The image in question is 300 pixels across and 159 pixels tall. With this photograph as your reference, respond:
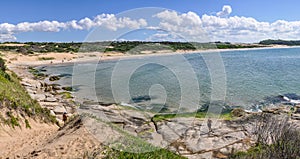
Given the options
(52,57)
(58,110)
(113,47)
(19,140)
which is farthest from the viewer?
(113,47)

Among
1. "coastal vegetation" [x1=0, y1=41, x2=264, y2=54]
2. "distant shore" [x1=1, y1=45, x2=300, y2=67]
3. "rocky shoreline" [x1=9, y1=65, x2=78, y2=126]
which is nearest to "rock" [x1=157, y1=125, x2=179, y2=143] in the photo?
"coastal vegetation" [x1=0, y1=41, x2=264, y2=54]

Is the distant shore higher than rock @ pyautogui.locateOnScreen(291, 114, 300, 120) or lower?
higher

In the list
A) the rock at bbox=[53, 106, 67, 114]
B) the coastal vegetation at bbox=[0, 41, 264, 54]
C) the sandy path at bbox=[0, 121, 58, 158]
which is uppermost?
the coastal vegetation at bbox=[0, 41, 264, 54]

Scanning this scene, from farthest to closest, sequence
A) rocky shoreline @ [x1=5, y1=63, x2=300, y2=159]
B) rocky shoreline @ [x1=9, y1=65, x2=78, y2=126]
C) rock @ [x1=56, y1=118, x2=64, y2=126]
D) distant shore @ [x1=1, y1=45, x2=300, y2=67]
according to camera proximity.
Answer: distant shore @ [x1=1, y1=45, x2=300, y2=67] < rocky shoreline @ [x1=9, y1=65, x2=78, y2=126] < rock @ [x1=56, y1=118, x2=64, y2=126] < rocky shoreline @ [x1=5, y1=63, x2=300, y2=159]

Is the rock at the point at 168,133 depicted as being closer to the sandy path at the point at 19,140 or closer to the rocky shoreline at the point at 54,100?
the rocky shoreline at the point at 54,100

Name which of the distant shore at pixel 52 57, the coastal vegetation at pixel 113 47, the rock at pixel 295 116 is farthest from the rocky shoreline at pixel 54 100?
the distant shore at pixel 52 57

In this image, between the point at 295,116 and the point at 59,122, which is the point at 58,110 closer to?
the point at 59,122

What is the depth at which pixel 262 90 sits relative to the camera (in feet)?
96.8

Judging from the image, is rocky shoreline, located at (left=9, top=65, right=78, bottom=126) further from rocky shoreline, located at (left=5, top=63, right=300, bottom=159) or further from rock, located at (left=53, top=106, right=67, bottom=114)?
rocky shoreline, located at (left=5, top=63, right=300, bottom=159)

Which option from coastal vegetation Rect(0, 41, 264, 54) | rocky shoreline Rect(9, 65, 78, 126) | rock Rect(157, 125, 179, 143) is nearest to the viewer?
rock Rect(157, 125, 179, 143)

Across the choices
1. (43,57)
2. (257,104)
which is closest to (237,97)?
(257,104)

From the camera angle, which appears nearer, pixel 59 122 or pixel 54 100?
pixel 59 122

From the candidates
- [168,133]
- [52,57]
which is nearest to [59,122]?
[168,133]

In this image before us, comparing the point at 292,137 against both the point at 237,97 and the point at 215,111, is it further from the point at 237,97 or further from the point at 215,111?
the point at 237,97
